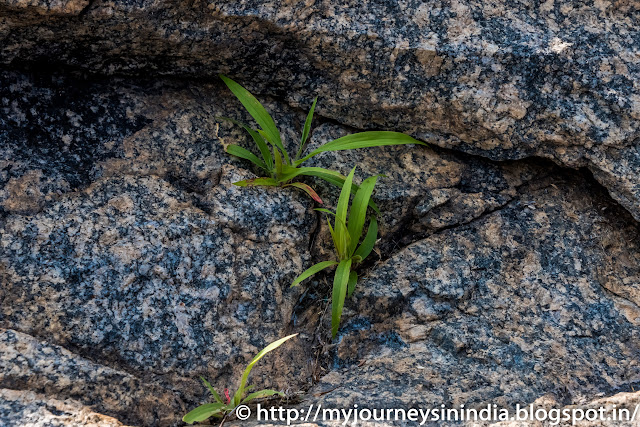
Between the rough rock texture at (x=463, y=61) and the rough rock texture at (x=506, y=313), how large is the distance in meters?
0.19

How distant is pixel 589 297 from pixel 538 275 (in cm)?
18

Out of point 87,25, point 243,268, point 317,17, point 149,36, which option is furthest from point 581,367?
point 87,25

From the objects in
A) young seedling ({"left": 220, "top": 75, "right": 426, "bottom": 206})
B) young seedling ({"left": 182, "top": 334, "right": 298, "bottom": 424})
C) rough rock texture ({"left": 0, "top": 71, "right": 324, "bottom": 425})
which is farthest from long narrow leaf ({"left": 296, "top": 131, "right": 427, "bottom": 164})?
young seedling ({"left": 182, "top": 334, "right": 298, "bottom": 424})

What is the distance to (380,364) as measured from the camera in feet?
5.82

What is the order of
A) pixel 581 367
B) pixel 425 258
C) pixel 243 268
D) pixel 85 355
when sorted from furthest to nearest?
pixel 425 258 → pixel 243 268 → pixel 581 367 → pixel 85 355

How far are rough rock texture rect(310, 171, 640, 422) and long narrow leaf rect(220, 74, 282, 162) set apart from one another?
2.04 ft

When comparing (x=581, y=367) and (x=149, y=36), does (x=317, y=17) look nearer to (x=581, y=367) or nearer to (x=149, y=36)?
(x=149, y=36)

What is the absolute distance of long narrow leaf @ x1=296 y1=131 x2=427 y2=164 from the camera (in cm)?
194

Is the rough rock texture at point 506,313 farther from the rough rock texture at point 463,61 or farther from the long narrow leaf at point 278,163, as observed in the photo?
the long narrow leaf at point 278,163

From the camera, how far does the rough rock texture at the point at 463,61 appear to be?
1907mm

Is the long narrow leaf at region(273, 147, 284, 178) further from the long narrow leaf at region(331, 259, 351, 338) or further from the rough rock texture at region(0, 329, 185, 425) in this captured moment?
the rough rock texture at region(0, 329, 185, 425)

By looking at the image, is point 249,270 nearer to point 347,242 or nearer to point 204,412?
point 347,242

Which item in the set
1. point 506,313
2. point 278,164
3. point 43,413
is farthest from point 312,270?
point 43,413

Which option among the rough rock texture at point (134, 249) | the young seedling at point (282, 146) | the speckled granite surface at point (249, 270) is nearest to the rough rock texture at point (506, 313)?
the speckled granite surface at point (249, 270)
